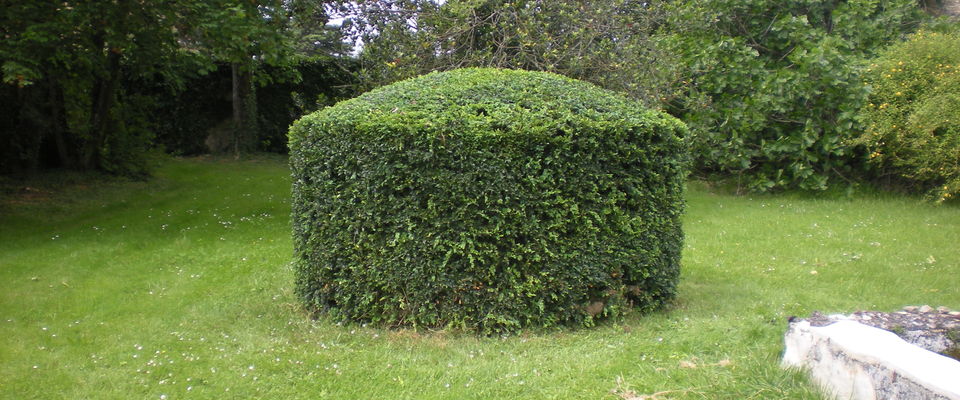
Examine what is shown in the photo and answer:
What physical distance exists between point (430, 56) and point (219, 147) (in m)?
9.14

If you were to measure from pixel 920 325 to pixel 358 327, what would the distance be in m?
3.61

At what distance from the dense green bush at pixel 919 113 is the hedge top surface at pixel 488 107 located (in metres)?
6.52

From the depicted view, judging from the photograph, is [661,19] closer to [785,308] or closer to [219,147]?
[785,308]

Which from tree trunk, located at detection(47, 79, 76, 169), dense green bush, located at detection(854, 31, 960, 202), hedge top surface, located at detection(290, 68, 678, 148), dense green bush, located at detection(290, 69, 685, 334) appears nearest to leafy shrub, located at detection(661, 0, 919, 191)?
dense green bush, located at detection(854, 31, 960, 202)

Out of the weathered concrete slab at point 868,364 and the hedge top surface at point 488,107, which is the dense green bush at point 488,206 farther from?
the weathered concrete slab at point 868,364

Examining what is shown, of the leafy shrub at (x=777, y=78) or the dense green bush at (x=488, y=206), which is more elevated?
the leafy shrub at (x=777, y=78)

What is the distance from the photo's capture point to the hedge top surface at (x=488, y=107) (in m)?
4.44

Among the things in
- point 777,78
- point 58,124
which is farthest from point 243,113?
point 777,78

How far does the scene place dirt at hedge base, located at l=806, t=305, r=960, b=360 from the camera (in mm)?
3670

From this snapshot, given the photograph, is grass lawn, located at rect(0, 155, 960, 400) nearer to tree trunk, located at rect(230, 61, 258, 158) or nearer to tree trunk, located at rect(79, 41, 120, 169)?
tree trunk, located at rect(79, 41, 120, 169)

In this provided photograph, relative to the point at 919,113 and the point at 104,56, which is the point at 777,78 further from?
the point at 104,56

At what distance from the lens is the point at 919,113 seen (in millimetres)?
9211

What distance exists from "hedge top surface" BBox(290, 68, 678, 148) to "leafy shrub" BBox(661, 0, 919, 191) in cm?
604

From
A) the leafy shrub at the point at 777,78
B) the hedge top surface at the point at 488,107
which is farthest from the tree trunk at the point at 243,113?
the hedge top surface at the point at 488,107
